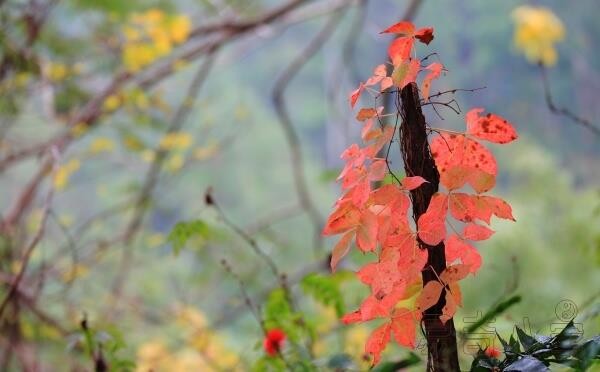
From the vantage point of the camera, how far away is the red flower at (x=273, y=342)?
65 centimetres

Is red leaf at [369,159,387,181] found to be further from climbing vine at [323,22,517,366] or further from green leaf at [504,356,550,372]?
green leaf at [504,356,550,372]

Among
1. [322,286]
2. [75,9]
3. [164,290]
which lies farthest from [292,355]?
[164,290]

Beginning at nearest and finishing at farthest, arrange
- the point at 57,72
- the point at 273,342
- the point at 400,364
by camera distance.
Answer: the point at 400,364, the point at 273,342, the point at 57,72

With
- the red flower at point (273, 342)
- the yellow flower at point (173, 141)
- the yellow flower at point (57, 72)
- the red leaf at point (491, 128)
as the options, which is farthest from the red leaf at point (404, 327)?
the yellow flower at point (57, 72)

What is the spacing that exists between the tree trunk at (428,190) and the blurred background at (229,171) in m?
0.10

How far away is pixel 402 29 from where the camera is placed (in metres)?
0.38

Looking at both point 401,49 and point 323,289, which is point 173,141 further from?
point 401,49

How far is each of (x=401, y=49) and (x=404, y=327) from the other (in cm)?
17

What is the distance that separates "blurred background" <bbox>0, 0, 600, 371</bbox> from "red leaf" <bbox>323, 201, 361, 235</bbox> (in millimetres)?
148

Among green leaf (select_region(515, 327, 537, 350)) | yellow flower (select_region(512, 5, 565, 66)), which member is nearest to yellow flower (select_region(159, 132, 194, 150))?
yellow flower (select_region(512, 5, 565, 66))

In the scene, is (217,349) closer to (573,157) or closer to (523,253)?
(523,253)

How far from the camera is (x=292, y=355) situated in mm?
698

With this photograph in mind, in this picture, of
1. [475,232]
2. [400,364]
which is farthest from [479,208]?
[400,364]

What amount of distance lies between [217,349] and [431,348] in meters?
2.50
